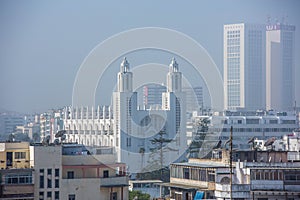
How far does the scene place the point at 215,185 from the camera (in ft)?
51.5

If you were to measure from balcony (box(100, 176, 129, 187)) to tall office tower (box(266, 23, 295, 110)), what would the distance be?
252ft

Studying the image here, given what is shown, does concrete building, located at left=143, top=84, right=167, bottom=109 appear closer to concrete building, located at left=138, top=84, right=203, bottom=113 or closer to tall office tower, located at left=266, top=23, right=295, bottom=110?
concrete building, located at left=138, top=84, right=203, bottom=113

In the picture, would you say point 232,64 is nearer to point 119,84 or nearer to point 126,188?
point 119,84

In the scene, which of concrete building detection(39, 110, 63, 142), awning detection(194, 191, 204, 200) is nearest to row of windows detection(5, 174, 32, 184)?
awning detection(194, 191, 204, 200)

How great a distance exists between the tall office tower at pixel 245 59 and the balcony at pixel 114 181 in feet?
252

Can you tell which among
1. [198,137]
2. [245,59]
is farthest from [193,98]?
[245,59]

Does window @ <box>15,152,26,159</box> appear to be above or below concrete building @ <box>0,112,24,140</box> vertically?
below

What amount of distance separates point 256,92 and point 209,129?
45.2 meters

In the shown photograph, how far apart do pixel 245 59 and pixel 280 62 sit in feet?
12.0

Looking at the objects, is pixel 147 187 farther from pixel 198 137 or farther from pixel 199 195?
pixel 198 137

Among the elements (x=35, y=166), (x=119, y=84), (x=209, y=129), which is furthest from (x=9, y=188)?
(x=209, y=129)

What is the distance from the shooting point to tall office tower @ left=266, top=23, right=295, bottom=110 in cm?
9531

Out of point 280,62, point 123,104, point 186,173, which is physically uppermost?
point 280,62

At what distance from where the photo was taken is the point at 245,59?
98.0m
